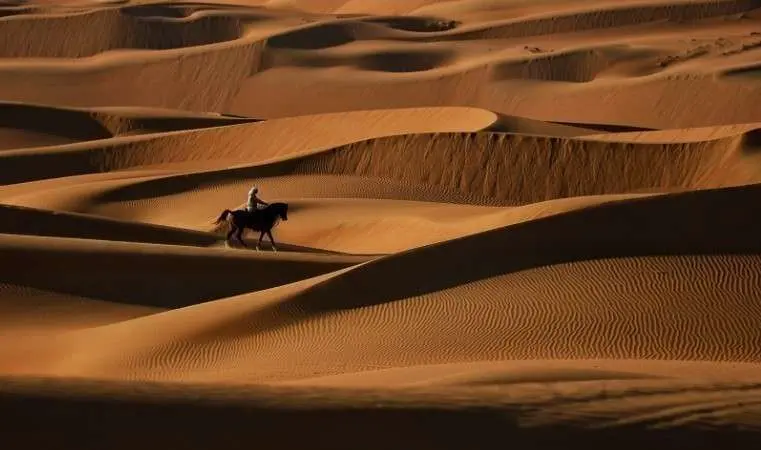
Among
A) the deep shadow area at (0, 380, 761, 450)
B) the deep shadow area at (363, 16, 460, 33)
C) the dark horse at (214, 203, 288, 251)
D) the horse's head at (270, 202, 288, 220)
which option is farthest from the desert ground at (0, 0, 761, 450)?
the deep shadow area at (363, 16, 460, 33)

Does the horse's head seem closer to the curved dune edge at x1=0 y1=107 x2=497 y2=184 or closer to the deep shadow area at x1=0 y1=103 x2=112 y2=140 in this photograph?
the curved dune edge at x1=0 y1=107 x2=497 y2=184

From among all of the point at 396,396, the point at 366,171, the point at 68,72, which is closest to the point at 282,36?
the point at 68,72

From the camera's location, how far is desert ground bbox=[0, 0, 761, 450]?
5586 mm

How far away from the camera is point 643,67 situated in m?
36.6

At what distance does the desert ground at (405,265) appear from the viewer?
5.59 metres

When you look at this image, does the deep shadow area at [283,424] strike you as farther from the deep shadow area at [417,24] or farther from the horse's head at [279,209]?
the deep shadow area at [417,24]

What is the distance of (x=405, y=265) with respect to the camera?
11.8m

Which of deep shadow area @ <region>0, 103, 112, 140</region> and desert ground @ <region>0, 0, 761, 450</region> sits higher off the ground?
deep shadow area @ <region>0, 103, 112, 140</region>

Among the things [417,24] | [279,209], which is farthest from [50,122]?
[417,24]

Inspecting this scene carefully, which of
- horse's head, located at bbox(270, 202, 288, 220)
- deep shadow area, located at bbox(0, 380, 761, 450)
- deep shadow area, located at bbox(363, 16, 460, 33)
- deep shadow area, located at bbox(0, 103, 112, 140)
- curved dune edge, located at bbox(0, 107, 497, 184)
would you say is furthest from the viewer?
deep shadow area, located at bbox(363, 16, 460, 33)

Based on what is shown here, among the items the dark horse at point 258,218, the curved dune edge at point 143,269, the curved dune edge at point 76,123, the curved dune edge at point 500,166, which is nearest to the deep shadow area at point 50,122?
the curved dune edge at point 76,123

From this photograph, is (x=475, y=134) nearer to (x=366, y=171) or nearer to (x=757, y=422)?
(x=366, y=171)

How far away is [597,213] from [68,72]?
31.6 m

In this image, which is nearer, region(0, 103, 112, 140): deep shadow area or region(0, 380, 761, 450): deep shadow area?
region(0, 380, 761, 450): deep shadow area
